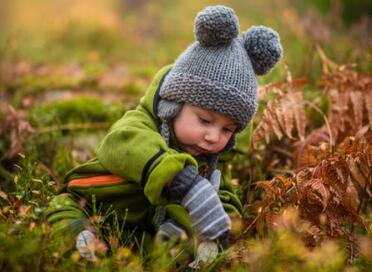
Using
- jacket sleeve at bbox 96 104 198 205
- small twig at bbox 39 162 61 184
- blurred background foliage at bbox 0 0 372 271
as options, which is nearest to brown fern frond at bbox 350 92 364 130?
blurred background foliage at bbox 0 0 372 271

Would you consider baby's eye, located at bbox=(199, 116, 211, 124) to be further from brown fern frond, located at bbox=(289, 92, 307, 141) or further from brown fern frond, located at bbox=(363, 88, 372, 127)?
brown fern frond, located at bbox=(363, 88, 372, 127)

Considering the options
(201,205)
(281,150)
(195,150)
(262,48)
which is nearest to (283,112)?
(281,150)

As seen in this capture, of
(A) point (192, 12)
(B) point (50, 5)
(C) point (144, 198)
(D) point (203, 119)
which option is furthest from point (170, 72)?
(B) point (50, 5)

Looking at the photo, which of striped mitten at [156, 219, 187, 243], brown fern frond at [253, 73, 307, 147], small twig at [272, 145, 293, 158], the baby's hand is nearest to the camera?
the baby's hand

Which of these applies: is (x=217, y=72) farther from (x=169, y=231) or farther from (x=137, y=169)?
(x=169, y=231)

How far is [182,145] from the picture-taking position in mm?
2963

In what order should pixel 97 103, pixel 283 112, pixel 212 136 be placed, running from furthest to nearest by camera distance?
1. pixel 97 103
2. pixel 283 112
3. pixel 212 136

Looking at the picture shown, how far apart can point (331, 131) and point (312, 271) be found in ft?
6.62

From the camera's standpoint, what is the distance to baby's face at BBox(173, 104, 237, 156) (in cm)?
283

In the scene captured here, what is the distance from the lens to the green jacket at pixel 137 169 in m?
2.62

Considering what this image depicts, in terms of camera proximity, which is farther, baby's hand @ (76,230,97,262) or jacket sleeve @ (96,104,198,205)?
jacket sleeve @ (96,104,198,205)

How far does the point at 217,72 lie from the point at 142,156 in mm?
561

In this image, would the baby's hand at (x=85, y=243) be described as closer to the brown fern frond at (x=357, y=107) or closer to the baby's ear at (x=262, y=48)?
the baby's ear at (x=262, y=48)

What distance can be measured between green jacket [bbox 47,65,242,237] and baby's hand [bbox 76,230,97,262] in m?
0.12
